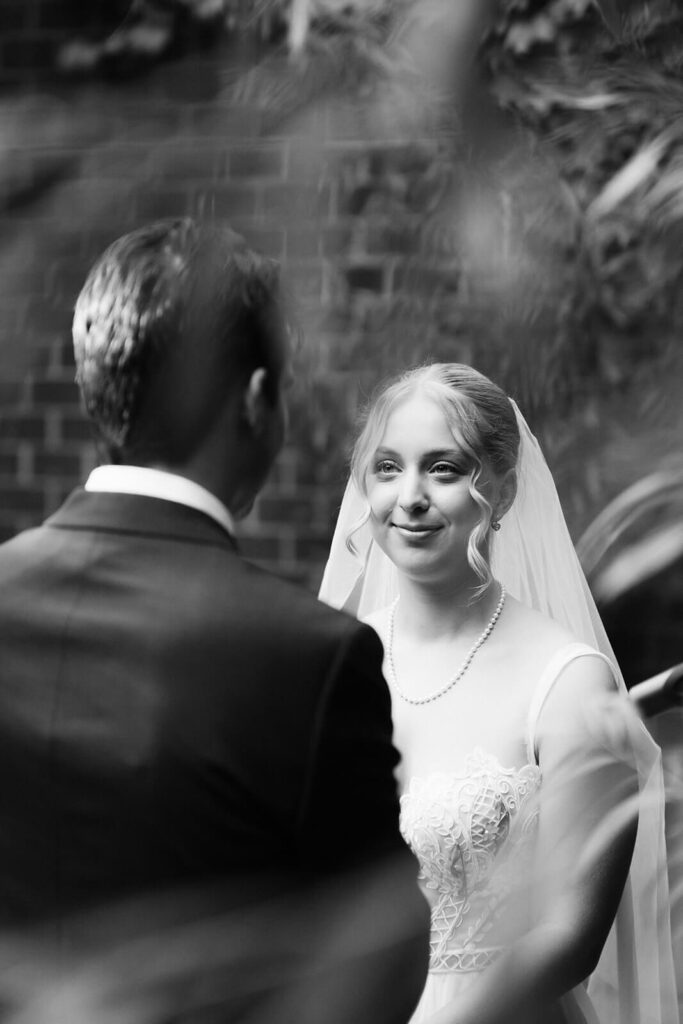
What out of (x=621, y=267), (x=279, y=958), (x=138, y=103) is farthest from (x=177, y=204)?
(x=279, y=958)

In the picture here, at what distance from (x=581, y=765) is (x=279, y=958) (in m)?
0.64

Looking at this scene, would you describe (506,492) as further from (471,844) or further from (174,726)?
(174,726)

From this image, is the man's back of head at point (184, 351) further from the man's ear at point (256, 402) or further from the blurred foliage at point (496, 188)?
the blurred foliage at point (496, 188)

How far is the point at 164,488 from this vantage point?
0.96 m

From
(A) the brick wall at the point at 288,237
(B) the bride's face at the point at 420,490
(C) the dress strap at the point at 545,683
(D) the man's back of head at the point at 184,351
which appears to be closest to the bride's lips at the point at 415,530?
(B) the bride's face at the point at 420,490

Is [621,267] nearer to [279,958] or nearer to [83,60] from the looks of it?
[83,60]

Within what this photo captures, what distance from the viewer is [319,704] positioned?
92cm

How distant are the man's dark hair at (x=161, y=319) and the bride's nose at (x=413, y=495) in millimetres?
547

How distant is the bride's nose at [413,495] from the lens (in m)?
1.49

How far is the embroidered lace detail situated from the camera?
150 cm

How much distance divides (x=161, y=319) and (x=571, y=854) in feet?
2.93

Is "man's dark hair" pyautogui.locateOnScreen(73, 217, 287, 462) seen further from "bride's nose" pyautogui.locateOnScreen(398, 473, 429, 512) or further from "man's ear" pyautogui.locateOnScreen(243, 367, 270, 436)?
"bride's nose" pyautogui.locateOnScreen(398, 473, 429, 512)

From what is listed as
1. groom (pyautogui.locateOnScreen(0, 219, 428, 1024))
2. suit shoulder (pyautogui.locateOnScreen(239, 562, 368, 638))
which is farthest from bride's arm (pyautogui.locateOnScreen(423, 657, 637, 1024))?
suit shoulder (pyautogui.locateOnScreen(239, 562, 368, 638))

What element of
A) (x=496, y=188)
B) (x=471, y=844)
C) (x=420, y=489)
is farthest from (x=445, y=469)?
(x=471, y=844)
